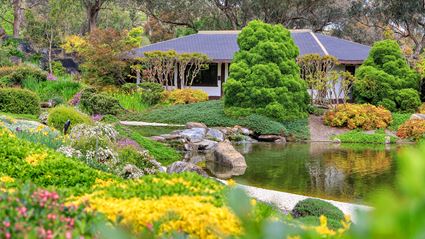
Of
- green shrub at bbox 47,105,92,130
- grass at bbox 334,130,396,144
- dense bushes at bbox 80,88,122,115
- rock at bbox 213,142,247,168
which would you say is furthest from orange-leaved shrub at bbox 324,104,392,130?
green shrub at bbox 47,105,92,130

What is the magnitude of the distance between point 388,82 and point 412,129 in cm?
384

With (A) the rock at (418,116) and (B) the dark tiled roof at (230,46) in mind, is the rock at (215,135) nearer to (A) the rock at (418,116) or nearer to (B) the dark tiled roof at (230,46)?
(A) the rock at (418,116)

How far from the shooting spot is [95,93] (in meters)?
20.7

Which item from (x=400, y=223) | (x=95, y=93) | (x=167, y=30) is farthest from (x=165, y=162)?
(x=167, y=30)

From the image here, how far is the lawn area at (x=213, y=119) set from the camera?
19297 mm

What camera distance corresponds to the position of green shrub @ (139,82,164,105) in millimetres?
23281

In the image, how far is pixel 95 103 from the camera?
2003cm

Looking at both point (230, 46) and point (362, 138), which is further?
point (230, 46)

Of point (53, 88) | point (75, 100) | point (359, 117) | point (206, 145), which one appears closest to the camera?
point (206, 145)

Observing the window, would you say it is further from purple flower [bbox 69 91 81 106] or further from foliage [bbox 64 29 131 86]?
purple flower [bbox 69 91 81 106]

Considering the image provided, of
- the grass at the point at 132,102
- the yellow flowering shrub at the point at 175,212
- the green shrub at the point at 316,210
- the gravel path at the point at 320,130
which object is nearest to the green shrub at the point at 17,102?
the grass at the point at 132,102

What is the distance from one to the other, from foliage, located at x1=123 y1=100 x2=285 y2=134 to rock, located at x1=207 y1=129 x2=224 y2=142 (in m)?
1.90

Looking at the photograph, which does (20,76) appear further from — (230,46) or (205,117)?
(230,46)

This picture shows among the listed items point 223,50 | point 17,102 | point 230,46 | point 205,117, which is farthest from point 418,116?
point 17,102
